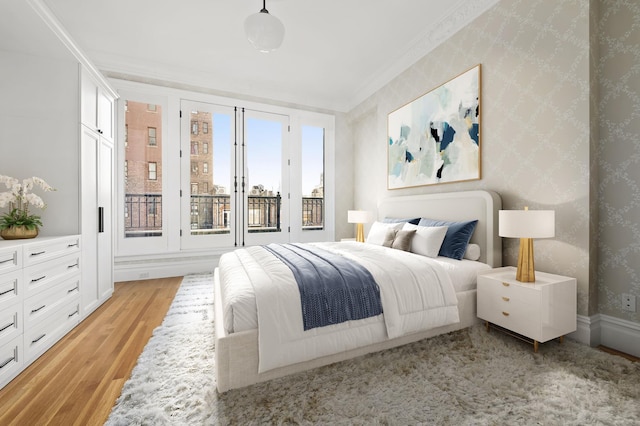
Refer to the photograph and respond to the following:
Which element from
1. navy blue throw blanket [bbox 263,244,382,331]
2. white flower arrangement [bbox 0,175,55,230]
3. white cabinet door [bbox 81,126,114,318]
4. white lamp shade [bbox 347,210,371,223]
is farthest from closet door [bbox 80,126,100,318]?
white lamp shade [bbox 347,210,371,223]

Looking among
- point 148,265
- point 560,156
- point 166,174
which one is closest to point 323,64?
point 166,174

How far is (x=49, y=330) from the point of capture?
6.84 feet

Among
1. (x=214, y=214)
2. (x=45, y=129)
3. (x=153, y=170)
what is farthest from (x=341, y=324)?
(x=153, y=170)

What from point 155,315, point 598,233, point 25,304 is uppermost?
point 598,233

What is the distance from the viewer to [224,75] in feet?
14.2

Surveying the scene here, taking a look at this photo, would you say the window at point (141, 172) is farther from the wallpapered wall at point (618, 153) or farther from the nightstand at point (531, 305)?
the wallpapered wall at point (618, 153)

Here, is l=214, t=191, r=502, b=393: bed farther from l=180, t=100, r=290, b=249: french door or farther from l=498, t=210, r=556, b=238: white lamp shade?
l=180, t=100, r=290, b=249: french door

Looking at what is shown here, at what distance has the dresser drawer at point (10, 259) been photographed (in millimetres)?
1679

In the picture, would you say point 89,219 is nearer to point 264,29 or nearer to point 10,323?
point 10,323

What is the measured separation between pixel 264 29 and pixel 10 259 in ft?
8.44

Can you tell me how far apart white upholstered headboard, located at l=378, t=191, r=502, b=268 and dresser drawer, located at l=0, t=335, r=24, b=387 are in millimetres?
3551

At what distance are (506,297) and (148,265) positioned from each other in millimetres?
4393

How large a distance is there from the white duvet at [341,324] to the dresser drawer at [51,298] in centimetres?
130

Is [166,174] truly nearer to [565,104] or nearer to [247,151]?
[247,151]
